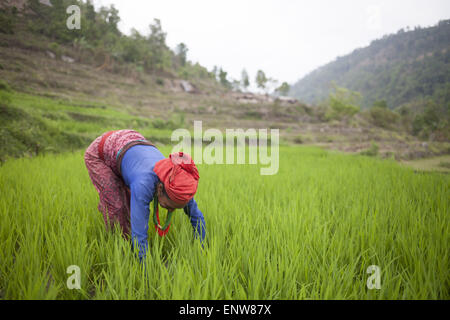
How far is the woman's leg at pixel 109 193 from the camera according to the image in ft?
4.58

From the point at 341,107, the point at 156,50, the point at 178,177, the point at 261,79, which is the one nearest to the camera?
the point at 178,177

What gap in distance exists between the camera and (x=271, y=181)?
290 centimetres

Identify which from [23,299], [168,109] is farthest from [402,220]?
[168,109]

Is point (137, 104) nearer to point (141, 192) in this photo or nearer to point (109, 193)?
point (109, 193)

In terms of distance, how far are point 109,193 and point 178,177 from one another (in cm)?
75

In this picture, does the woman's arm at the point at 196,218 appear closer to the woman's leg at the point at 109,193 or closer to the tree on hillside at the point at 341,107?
the woman's leg at the point at 109,193

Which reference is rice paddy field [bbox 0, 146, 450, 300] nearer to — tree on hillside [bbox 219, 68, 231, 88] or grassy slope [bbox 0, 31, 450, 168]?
grassy slope [bbox 0, 31, 450, 168]

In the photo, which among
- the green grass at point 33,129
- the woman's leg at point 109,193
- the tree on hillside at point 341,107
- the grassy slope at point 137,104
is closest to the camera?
the woman's leg at point 109,193

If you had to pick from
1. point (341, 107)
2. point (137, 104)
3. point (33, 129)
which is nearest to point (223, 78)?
point (341, 107)

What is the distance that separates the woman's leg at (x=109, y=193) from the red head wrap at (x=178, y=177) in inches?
23.8

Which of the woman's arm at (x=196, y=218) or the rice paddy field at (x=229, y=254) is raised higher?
the woman's arm at (x=196, y=218)

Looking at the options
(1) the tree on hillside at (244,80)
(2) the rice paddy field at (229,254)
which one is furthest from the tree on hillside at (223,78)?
(2) the rice paddy field at (229,254)

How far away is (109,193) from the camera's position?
55.4 inches

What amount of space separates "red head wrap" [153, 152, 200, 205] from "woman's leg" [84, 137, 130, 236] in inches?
23.8
